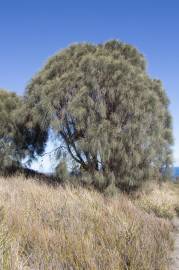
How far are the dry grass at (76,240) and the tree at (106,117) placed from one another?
4.78m

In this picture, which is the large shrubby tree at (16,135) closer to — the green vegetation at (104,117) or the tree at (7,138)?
the tree at (7,138)

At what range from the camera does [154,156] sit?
12898 mm

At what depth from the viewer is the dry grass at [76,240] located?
14.1 feet

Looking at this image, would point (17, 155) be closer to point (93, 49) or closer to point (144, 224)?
point (93, 49)

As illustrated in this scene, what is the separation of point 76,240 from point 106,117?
26.9ft

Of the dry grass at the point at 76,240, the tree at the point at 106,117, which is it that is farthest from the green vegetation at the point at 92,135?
the dry grass at the point at 76,240

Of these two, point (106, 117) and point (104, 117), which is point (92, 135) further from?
point (106, 117)

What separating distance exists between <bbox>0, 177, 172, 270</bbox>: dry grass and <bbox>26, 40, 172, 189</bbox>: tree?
478 centimetres

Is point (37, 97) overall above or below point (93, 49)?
below

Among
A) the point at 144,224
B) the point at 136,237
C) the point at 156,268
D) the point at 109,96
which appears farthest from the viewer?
the point at 109,96

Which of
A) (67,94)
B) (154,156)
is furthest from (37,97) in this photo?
(154,156)

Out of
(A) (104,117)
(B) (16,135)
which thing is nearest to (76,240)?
(A) (104,117)

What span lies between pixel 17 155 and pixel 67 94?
11.7 feet

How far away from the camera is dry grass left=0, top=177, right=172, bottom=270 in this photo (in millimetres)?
4297
